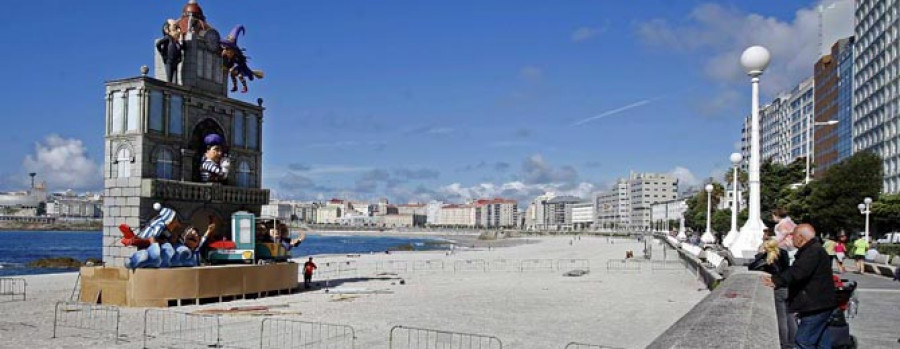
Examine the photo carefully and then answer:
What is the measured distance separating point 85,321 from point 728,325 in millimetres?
19074

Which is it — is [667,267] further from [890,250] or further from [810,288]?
[810,288]

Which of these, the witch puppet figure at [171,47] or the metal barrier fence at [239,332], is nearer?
the metal barrier fence at [239,332]

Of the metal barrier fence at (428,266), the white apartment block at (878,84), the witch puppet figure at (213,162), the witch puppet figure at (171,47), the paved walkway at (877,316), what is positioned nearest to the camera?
the paved walkway at (877,316)

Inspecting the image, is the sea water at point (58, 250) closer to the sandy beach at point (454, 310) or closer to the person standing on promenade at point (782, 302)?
the sandy beach at point (454, 310)

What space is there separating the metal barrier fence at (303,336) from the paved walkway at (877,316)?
927 cm

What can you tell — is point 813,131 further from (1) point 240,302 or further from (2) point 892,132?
(1) point 240,302

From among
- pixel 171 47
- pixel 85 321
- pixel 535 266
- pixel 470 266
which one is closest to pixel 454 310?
pixel 85 321

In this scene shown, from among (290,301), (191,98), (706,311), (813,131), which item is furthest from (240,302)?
(813,131)

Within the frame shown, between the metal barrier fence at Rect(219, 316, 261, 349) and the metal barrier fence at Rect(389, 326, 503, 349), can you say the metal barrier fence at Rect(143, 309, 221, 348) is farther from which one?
the metal barrier fence at Rect(389, 326, 503, 349)

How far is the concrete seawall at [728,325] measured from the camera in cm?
537

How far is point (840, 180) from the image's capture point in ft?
173

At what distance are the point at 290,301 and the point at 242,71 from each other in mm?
9975

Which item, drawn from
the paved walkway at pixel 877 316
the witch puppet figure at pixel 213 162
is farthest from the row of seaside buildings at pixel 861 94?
the witch puppet figure at pixel 213 162

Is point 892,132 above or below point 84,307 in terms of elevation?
above
